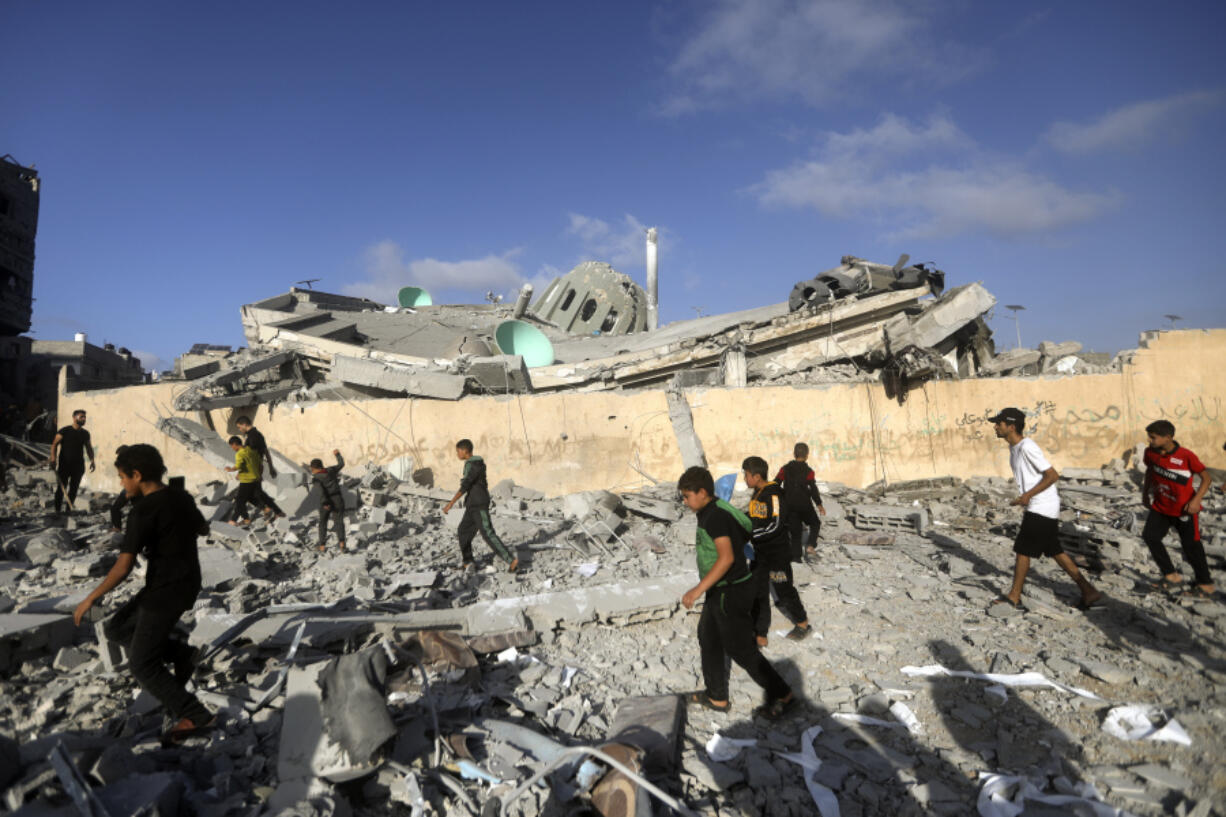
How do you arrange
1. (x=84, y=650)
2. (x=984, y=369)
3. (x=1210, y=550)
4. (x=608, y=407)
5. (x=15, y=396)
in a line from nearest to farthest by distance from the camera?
(x=84, y=650) → (x=1210, y=550) → (x=608, y=407) → (x=984, y=369) → (x=15, y=396)

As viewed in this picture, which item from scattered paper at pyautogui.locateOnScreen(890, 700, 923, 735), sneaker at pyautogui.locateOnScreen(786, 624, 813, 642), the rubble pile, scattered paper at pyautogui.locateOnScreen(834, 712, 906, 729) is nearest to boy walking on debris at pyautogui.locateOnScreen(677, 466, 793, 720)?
the rubble pile

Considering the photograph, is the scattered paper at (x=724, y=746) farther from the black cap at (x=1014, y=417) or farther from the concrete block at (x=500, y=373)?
the concrete block at (x=500, y=373)

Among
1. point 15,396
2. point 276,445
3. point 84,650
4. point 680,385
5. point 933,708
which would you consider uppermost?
point 15,396

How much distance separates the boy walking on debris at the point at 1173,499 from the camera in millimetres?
5145

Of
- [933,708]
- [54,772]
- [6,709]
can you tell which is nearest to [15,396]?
[6,709]

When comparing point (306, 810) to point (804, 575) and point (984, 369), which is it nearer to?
point (804, 575)

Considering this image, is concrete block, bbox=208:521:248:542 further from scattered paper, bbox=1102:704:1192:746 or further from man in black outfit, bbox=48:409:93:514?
scattered paper, bbox=1102:704:1192:746

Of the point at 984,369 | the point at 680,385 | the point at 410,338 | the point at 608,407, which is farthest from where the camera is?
the point at 410,338

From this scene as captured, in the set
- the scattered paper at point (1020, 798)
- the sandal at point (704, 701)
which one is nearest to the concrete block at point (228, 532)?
the sandal at point (704, 701)

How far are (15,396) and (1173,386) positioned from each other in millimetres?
37040

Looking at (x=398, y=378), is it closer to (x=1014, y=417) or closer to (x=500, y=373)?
(x=500, y=373)

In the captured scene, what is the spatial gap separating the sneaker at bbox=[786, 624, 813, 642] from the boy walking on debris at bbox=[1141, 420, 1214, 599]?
3199 mm

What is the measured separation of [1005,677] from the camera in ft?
13.2

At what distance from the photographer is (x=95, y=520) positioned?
10266 mm
